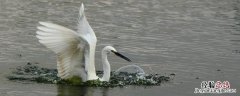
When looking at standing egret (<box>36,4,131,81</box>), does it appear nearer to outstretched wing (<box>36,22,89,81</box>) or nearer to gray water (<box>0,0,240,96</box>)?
outstretched wing (<box>36,22,89,81</box>)

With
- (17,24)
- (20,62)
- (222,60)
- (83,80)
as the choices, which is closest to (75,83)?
(83,80)

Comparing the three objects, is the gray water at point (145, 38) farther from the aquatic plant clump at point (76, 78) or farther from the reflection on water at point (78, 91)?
the aquatic plant clump at point (76, 78)

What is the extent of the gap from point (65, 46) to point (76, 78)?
958 millimetres

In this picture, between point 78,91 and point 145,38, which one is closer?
point 78,91

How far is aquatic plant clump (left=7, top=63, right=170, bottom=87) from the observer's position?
44.4ft

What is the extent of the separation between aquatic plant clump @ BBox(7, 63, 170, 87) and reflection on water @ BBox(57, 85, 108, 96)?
24cm

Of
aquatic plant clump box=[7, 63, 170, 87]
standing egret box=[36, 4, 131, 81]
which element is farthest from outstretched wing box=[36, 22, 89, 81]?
aquatic plant clump box=[7, 63, 170, 87]

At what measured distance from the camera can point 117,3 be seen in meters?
24.8

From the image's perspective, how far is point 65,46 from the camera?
1278 cm

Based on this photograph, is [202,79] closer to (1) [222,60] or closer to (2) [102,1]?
(1) [222,60]

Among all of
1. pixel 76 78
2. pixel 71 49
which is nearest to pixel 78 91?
pixel 76 78

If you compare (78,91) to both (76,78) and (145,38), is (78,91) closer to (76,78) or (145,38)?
(76,78)

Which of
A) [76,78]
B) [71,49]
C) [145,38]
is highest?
[71,49]

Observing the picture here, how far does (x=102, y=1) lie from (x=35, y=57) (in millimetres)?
9978
